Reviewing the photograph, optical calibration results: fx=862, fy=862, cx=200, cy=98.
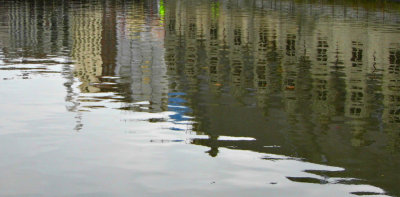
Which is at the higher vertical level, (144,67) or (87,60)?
(87,60)

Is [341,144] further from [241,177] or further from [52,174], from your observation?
[52,174]

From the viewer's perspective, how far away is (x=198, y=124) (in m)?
12.1

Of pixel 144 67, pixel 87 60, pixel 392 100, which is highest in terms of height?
pixel 87 60

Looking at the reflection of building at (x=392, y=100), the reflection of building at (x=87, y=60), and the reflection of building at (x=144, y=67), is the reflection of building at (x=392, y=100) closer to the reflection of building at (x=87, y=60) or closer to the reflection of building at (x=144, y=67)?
the reflection of building at (x=144, y=67)

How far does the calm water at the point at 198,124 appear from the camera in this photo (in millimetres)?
8117

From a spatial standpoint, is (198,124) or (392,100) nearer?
(198,124)

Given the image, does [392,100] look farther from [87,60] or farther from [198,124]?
[87,60]

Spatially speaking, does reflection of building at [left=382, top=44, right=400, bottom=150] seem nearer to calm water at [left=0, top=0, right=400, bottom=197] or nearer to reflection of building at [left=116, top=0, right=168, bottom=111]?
calm water at [left=0, top=0, right=400, bottom=197]

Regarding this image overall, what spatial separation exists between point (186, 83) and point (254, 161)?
30.0ft

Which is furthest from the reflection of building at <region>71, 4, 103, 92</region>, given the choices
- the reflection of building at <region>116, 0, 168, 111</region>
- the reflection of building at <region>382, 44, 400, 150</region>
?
the reflection of building at <region>382, 44, 400, 150</region>

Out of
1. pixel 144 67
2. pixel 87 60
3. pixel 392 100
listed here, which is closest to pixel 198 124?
pixel 392 100

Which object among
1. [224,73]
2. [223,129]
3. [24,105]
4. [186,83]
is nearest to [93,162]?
[223,129]

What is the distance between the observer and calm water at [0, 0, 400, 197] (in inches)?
320

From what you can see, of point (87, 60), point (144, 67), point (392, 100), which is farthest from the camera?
point (87, 60)
